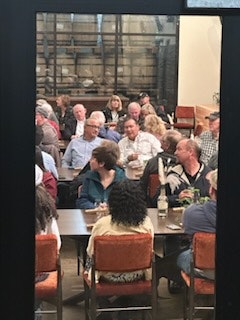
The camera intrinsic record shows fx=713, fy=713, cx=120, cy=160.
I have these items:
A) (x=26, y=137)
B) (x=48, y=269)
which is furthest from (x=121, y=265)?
(x=26, y=137)

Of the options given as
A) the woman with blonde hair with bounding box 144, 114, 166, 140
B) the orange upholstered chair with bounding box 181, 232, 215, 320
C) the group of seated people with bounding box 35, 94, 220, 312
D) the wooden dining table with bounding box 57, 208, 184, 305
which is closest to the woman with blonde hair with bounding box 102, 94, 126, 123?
the group of seated people with bounding box 35, 94, 220, 312

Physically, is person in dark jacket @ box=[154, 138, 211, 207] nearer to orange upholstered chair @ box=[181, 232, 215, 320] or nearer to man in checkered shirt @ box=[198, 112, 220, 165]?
man in checkered shirt @ box=[198, 112, 220, 165]

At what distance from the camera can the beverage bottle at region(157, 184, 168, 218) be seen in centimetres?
225

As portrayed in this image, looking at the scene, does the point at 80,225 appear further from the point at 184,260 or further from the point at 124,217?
the point at 124,217

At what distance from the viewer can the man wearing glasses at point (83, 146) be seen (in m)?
2.16

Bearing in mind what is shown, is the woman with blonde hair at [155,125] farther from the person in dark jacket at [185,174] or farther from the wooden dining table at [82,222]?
the wooden dining table at [82,222]

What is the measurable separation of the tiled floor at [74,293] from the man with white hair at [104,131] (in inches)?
14.1

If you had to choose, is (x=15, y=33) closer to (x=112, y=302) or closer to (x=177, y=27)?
(x=177, y=27)

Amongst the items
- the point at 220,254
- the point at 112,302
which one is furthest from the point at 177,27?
the point at 112,302

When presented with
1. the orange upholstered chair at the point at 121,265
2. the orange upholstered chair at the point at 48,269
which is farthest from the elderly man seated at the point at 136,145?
the orange upholstered chair at the point at 48,269

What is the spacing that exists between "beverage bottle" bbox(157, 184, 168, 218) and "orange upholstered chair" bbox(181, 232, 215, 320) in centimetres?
14

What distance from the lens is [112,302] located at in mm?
2754

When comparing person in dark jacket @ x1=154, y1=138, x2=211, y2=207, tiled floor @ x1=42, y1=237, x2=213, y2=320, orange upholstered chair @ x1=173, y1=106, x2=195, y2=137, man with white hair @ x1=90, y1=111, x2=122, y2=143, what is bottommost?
tiled floor @ x1=42, y1=237, x2=213, y2=320

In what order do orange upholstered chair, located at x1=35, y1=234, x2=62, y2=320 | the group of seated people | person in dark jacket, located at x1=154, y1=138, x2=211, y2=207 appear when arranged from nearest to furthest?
orange upholstered chair, located at x1=35, y1=234, x2=62, y2=320, the group of seated people, person in dark jacket, located at x1=154, y1=138, x2=211, y2=207
